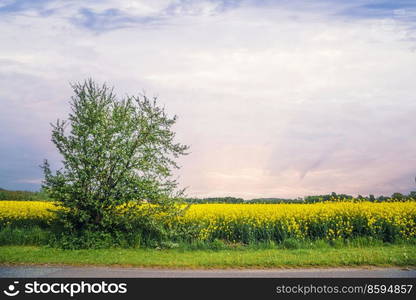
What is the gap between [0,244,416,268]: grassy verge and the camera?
14.2 m

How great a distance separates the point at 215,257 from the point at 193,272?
2.37 metres

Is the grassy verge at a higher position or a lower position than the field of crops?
lower

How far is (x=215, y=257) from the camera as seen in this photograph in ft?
49.4

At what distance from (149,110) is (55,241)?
781 centimetres

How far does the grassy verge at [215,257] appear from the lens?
14180 millimetres

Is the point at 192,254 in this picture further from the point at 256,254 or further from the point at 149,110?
the point at 149,110

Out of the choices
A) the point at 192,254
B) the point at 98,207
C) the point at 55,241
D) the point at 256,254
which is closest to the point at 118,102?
the point at 98,207

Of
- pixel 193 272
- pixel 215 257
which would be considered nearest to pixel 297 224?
pixel 215 257

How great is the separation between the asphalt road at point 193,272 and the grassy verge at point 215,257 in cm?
75

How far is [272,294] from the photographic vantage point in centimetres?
1055

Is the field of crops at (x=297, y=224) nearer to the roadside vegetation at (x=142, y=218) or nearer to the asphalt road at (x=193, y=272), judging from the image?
the roadside vegetation at (x=142, y=218)

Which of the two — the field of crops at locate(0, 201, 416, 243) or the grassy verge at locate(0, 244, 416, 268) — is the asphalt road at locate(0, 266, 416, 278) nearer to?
the grassy verge at locate(0, 244, 416, 268)

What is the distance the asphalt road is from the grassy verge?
0.75 m

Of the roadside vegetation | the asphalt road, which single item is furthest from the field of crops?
the asphalt road
